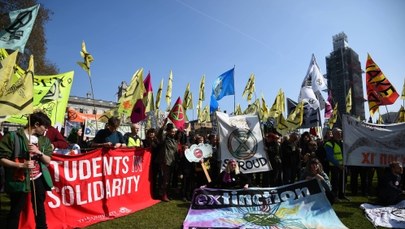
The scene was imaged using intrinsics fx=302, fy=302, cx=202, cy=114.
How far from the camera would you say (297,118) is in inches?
598

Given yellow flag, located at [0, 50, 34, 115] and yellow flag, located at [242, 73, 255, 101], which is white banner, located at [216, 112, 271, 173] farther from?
yellow flag, located at [242, 73, 255, 101]

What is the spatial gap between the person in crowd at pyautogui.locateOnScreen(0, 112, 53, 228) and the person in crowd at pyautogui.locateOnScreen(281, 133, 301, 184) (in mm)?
7801

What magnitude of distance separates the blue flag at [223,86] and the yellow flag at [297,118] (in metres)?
3.55

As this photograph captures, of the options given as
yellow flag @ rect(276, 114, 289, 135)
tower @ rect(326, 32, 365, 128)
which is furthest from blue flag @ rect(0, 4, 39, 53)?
tower @ rect(326, 32, 365, 128)

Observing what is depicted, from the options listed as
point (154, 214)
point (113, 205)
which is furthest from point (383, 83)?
point (113, 205)

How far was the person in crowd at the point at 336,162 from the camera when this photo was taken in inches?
374

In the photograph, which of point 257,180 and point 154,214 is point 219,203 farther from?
point 257,180

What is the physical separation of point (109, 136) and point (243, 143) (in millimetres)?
3938

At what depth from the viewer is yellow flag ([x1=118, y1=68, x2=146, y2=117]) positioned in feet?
38.0

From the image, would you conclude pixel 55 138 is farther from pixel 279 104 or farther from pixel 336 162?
pixel 279 104

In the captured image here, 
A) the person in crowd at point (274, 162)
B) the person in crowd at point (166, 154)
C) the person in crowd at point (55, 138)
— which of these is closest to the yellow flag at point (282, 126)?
the person in crowd at point (274, 162)

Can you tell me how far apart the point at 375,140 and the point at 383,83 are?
3.51m

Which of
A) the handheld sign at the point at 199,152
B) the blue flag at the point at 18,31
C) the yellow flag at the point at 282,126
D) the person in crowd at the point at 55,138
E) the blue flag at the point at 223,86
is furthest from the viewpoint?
the blue flag at the point at 223,86

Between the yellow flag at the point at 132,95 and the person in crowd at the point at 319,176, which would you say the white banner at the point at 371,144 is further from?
the yellow flag at the point at 132,95
